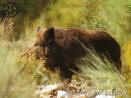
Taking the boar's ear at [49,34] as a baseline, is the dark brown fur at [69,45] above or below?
below

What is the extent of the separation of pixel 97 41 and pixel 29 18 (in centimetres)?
752

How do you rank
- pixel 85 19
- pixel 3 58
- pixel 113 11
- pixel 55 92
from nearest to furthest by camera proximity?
pixel 113 11, pixel 3 58, pixel 55 92, pixel 85 19

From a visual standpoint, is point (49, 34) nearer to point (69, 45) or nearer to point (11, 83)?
point (69, 45)

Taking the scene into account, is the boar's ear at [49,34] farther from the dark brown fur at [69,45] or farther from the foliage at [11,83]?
the foliage at [11,83]

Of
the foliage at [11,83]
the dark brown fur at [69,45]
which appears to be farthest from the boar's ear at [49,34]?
the foliage at [11,83]

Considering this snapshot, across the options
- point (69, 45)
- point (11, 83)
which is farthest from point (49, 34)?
point (11, 83)

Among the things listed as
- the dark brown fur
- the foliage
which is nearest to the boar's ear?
the dark brown fur

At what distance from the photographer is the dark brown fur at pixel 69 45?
254 inches

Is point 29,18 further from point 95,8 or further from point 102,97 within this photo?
point 102,97

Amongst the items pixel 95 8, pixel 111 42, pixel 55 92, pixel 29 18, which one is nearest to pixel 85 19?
pixel 95 8

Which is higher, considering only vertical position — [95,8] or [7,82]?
[95,8]

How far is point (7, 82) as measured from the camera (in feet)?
12.6

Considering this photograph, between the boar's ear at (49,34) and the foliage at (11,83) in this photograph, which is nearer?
the foliage at (11,83)

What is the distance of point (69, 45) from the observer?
21.2 feet
